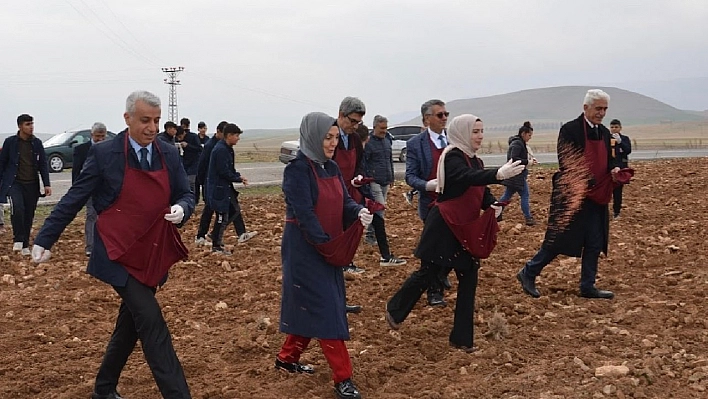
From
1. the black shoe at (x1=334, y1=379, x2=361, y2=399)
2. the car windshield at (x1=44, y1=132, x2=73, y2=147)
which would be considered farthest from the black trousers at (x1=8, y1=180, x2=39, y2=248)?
the car windshield at (x1=44, y1=132, x2=73, y2=147)

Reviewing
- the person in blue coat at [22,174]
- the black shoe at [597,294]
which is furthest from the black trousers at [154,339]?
the person in blue coat at [22,174]

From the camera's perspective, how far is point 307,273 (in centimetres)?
449

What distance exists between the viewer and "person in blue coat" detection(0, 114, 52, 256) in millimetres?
9484

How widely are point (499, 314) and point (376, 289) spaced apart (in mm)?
1713

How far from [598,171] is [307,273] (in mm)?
3264

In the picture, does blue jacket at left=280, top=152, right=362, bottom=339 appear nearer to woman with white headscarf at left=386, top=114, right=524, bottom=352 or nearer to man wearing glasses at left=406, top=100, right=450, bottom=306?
woman with white headscarf at left=386, top=114, right=524, bottom=352

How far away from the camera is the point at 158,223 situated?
418 centimetres

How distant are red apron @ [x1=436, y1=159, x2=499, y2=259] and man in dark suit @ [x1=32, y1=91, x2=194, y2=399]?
6.50 feet

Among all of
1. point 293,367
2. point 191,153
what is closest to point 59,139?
point 191,153

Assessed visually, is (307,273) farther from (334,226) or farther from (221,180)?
(221,180)

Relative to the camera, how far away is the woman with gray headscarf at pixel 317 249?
4.44m

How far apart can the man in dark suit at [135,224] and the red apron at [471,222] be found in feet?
6.50

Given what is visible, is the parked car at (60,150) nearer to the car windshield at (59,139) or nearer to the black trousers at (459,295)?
the car windshield at (59,139)

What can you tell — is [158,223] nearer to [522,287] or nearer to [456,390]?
[456,390]
